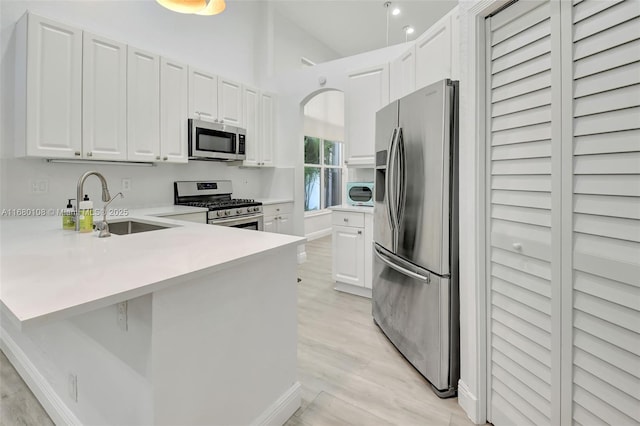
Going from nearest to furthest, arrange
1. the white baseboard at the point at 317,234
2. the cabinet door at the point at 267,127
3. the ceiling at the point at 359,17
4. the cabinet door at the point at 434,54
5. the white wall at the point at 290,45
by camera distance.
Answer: the cabinet door at the point at 434,54, the cabinet door at the point at 267,127, the ceiling at the point at 359,17, the white wall at the point at 290,45, the white baseboard at the point at 317,234

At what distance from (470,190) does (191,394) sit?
1496 mm

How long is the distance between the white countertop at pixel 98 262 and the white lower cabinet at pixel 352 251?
1.68 meters

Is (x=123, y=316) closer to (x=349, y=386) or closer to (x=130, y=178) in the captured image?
(x=349, y=386)


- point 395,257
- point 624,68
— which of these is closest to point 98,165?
point 395,257

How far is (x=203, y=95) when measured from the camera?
142 inches

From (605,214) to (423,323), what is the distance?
3.71ft

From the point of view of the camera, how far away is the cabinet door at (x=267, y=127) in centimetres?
448

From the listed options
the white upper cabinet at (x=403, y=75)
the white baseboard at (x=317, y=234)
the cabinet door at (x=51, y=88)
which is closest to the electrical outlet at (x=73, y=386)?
the cabinet door at (x=51, y=88)

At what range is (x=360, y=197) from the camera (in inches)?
144

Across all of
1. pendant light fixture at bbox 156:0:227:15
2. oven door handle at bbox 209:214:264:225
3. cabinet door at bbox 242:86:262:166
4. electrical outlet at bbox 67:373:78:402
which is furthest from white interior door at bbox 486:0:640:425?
cabinet door at bbox 242:86:262:166

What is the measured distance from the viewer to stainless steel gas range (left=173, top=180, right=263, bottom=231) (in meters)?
3.42

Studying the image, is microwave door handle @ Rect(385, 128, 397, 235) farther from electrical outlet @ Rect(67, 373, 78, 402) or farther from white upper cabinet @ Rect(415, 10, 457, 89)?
electrical outlet @ Rect(67, 373, 78, 402)

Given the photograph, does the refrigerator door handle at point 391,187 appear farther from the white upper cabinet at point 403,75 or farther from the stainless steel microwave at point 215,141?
the stainless steel microwave at point 215,141

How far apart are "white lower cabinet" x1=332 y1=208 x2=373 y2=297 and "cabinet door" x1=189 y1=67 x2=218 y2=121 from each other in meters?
1.86
